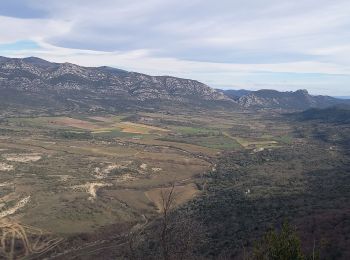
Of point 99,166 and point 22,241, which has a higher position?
point 22,241

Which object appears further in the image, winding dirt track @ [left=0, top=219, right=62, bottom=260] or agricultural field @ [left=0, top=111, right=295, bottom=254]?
agricultural field @ [left=0, top=111, right=295, bottom=254]

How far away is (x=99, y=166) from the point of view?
99.7 m

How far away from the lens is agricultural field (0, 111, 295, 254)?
65562mm

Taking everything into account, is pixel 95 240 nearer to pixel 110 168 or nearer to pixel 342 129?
pixel 110 168

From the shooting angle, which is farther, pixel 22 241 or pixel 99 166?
pixel 99 166

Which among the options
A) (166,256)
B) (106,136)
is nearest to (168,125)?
(106,136)

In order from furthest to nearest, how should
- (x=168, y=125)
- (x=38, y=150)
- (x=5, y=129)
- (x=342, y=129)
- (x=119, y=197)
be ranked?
(x=168, y=125) → (x=342, y=129) → (x=5, y=129) → (x=38, y=150) → (x=119, y=197)

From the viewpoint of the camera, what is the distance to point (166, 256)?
70.0 ft

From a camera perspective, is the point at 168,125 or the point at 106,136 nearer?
the point at 106,136

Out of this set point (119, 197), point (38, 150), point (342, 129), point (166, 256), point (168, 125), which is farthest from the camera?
point (168, 125)

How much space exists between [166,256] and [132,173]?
2913 inches

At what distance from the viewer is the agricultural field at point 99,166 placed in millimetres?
65562

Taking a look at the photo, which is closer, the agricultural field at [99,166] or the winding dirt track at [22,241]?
Answer: the winding dirt track at [22,241]

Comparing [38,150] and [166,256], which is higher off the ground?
[166,256]
